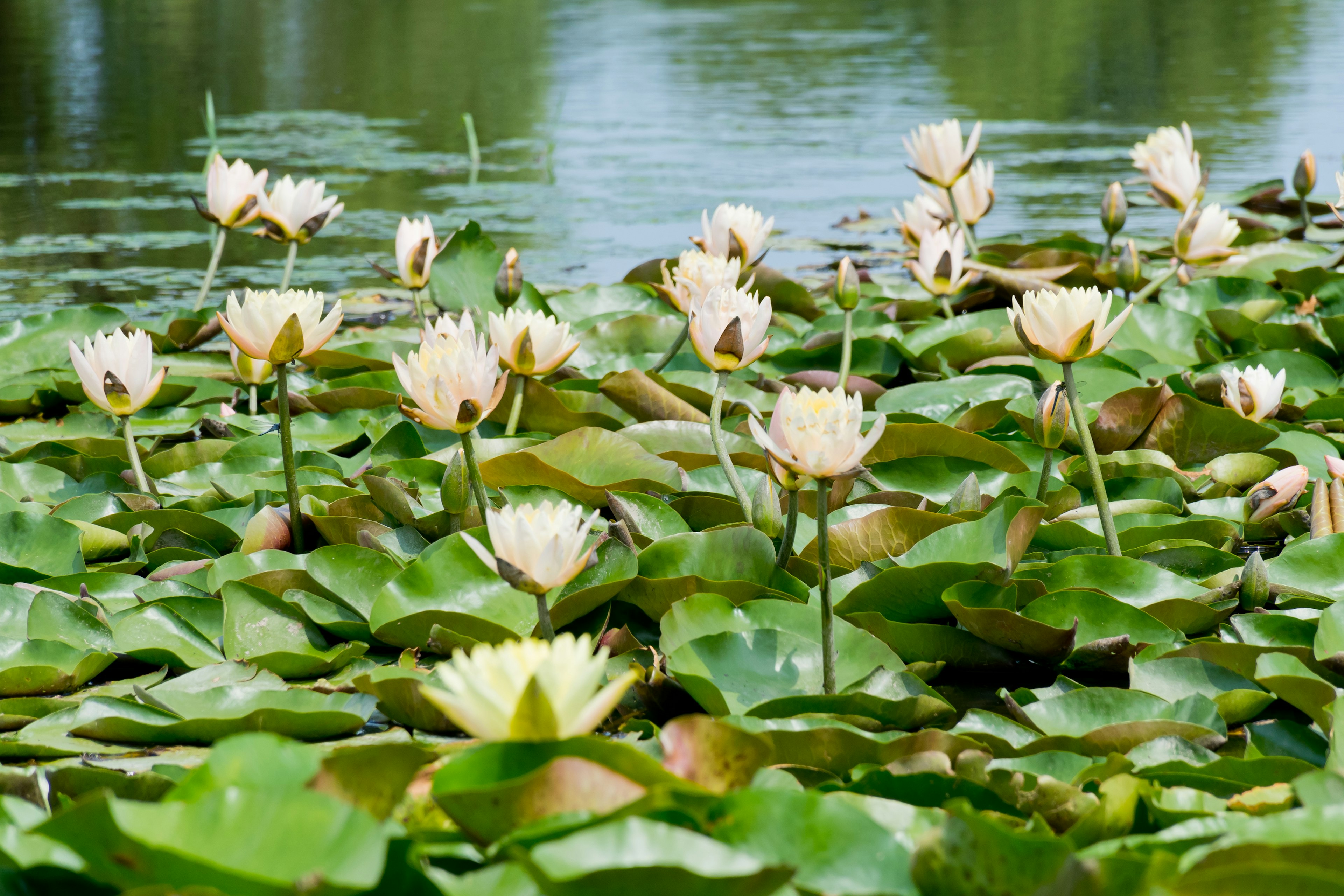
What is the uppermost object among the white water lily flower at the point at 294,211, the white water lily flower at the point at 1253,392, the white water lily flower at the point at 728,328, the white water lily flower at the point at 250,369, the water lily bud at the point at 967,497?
the white water lily flower at the point at 294,211

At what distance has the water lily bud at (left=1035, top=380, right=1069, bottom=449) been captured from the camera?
1.73 m

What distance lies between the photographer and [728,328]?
177cm

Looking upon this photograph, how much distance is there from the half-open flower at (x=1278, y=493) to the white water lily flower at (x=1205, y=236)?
110cm

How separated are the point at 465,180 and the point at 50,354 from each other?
3.79 m

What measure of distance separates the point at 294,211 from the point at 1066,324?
196 centimetres

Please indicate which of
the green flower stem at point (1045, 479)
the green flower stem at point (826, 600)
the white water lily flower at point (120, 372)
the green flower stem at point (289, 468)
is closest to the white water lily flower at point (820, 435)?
the green flower stem at point (826, 600)

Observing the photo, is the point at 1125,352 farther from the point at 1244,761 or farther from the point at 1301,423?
the point at 1244,761

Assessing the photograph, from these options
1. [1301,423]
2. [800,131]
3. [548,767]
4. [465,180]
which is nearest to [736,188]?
[465,180]

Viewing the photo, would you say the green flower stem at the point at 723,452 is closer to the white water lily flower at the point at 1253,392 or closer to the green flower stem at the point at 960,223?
the white water lily flower at the point at 1253,392

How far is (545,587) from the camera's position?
51.5 inches

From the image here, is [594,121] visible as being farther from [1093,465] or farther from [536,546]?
[536,546]

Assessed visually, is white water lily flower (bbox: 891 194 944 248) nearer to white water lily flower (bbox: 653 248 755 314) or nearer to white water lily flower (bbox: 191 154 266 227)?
white water lily flower (bbox: 653 248 755 314)

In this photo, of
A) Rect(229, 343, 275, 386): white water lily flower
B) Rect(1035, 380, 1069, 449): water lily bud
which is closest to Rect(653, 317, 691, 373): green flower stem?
Rect(229, 343, 275, 386): white water lily flower

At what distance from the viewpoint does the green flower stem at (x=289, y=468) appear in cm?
183
